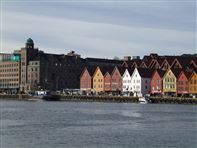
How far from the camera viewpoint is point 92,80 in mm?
133125

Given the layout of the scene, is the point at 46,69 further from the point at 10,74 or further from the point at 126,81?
the point at 126,81

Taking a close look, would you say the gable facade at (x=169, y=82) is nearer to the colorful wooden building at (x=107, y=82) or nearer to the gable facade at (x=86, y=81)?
the colorful wooden building at (x=107, y=82)

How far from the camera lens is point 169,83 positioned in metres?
113

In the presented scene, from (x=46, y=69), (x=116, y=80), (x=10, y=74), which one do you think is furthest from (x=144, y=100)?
(x=10, y=74)

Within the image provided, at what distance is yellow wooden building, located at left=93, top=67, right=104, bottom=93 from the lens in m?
130

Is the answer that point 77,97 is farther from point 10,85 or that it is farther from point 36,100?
point 10,85

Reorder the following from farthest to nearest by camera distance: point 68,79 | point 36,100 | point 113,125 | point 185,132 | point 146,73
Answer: point 68,79 → point 36,100 → point 146,73 → point 113,125 → point 185,132

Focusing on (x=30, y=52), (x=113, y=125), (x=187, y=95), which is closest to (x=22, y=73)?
(x=30, y=52)

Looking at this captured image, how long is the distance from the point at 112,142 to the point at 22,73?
128650 mm

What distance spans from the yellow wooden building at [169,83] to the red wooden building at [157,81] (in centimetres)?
129

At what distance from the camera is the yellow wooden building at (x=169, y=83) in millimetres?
111625

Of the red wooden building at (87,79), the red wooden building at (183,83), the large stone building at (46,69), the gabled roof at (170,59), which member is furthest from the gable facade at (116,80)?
the large stone building at (46,69)

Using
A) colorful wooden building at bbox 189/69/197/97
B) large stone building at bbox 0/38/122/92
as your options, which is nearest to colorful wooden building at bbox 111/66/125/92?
colorful wooden building at bbox 189/69/197/97

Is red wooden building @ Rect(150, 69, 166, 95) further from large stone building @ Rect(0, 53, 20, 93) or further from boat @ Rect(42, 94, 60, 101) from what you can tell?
large stone building @ Rect(0, 53, 20, 93)
